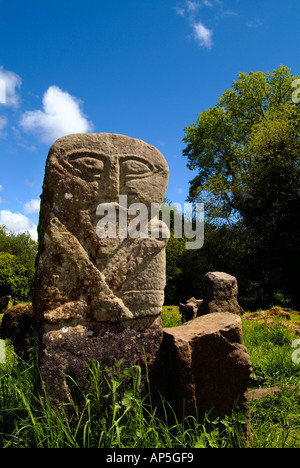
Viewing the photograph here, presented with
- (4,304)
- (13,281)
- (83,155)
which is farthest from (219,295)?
(13,281)

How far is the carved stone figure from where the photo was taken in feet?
9.37

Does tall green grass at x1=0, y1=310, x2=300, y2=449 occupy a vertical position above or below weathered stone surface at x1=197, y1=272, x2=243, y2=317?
below

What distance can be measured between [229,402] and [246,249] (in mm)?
14114

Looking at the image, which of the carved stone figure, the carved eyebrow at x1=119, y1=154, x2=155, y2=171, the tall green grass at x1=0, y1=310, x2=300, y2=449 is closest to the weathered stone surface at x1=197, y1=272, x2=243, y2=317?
the tall green grass at x1=0, y1=310, x2=300, y2=449

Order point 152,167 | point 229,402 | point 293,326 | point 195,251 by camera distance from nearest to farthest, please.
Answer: point 229,402, point 152,167, point 293,326, point 195,251

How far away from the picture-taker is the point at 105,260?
2994 mm

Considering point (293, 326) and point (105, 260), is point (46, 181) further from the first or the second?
point (293, 326)

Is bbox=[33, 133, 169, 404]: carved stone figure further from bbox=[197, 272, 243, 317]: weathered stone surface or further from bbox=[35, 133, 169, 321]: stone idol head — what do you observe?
bbox=[197, 272, 243, 317]: weathered stone surface

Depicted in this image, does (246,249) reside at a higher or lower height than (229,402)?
higher

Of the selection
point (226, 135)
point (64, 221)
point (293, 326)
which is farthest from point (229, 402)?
point (226, 135)

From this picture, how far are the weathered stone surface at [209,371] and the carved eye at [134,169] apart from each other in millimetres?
1469

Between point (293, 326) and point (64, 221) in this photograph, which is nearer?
point (64, 221)

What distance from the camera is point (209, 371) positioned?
2.77m

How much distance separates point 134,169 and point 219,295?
4.17 m
